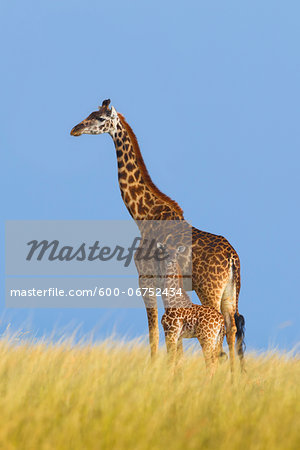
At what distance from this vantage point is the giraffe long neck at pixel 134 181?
1128cm

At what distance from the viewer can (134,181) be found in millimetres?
11633

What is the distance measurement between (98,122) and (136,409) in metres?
6.77

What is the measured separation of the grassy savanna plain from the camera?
543 cm

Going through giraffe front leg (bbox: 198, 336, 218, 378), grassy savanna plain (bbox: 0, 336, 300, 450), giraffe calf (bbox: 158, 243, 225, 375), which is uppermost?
giraffe calf (bbox: 158, 243, 225, 375)

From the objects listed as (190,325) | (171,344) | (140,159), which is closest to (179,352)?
(171,344)

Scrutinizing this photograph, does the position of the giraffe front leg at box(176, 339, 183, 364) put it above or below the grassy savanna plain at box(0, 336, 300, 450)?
above

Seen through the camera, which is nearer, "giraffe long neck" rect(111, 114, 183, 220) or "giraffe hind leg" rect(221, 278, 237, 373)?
"giraffe hind leg" rect(221, 278, 237, 373)

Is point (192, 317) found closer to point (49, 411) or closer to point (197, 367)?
point (197, 367)

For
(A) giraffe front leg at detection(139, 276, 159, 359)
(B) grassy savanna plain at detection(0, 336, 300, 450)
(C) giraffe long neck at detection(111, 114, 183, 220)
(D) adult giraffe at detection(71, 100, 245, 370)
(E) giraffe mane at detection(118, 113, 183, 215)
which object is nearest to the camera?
(B) grassy savanna plain at detection(0, 336, 300, 450)

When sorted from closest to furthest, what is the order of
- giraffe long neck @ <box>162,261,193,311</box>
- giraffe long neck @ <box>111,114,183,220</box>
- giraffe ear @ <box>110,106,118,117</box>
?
1. giraffe long neck @ <box>162,261,193,311</box>
2. giraffe long neck @ <box>111,114,183,220</box>
3. giraffe ear @ <box>110,106,118,117</box>

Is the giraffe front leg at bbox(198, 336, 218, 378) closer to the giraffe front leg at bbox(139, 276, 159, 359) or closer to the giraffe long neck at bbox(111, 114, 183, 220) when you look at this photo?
the giraffe front leg at bbox(139, 276, 159, 359)

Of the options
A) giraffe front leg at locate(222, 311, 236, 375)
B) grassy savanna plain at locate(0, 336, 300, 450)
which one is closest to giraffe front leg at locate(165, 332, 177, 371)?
grassy savanna plain at locate(0, 336, 300, 450)

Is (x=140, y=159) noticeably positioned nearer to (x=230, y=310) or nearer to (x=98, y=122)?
(x=98, y=122)

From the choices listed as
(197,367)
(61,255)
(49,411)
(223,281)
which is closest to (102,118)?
(61,255)
